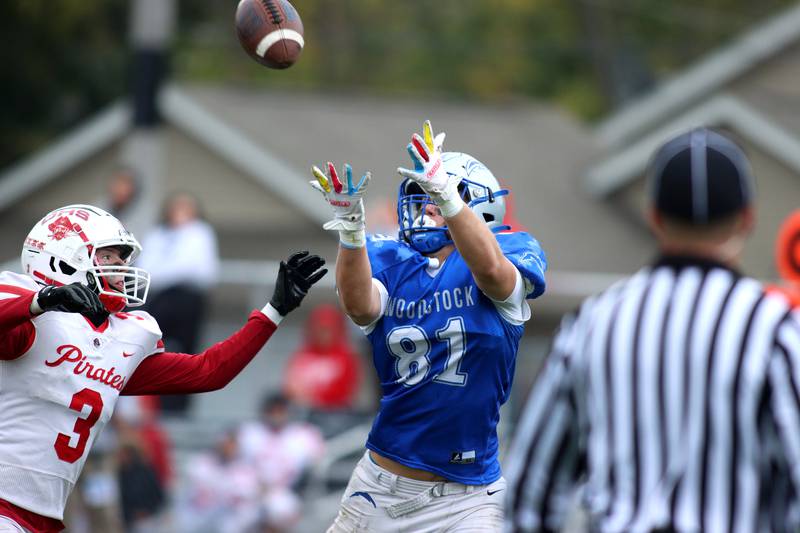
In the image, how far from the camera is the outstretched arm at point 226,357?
212 inches

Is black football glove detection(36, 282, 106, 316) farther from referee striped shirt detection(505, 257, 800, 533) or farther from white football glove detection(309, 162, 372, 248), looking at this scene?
referee striped shirt detection(505, 257, 800, 533)

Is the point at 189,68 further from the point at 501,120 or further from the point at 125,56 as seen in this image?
the point at 501,120

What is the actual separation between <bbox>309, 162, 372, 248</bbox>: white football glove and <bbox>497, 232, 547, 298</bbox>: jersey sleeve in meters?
0.54

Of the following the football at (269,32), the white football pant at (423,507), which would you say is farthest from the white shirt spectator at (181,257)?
the white football pant at (423,507)

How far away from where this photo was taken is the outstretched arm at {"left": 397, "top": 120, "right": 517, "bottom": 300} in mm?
4828

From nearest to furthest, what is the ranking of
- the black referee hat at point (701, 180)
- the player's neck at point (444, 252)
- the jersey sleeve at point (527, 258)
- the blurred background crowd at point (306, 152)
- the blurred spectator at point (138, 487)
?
the black referee hat at point (701, 180)
the jersey sleeve at point (527, 258)
the player's neck at point (444, 252)
the blurred spectator at point (138, 487)
the blurred background crowd at point (306, 152)

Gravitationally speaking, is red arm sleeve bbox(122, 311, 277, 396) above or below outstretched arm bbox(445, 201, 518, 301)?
below

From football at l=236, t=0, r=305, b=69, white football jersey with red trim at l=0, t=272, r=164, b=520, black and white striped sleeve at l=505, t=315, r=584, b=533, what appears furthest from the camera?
football at l=236, t=0, r=305, b=69

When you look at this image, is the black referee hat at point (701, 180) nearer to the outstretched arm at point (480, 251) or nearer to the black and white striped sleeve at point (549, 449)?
the black and white striped sleeve at point (549, 449)

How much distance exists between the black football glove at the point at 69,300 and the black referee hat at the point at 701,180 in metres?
2.09

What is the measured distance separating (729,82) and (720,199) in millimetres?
17992

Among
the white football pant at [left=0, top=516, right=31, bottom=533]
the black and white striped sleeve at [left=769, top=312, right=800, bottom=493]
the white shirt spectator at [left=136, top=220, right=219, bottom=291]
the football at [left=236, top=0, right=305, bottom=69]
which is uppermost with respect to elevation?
the white shirt spectator at [left=136, top=220, right=219, bottom=291]

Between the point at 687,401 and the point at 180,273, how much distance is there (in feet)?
27.3

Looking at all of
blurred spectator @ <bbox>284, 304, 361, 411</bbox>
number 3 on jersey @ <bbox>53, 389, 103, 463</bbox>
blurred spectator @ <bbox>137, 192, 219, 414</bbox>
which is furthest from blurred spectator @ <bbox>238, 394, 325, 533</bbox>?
number 3 on jersey @ <bbox>53, 389, 103, 463</bbox>
